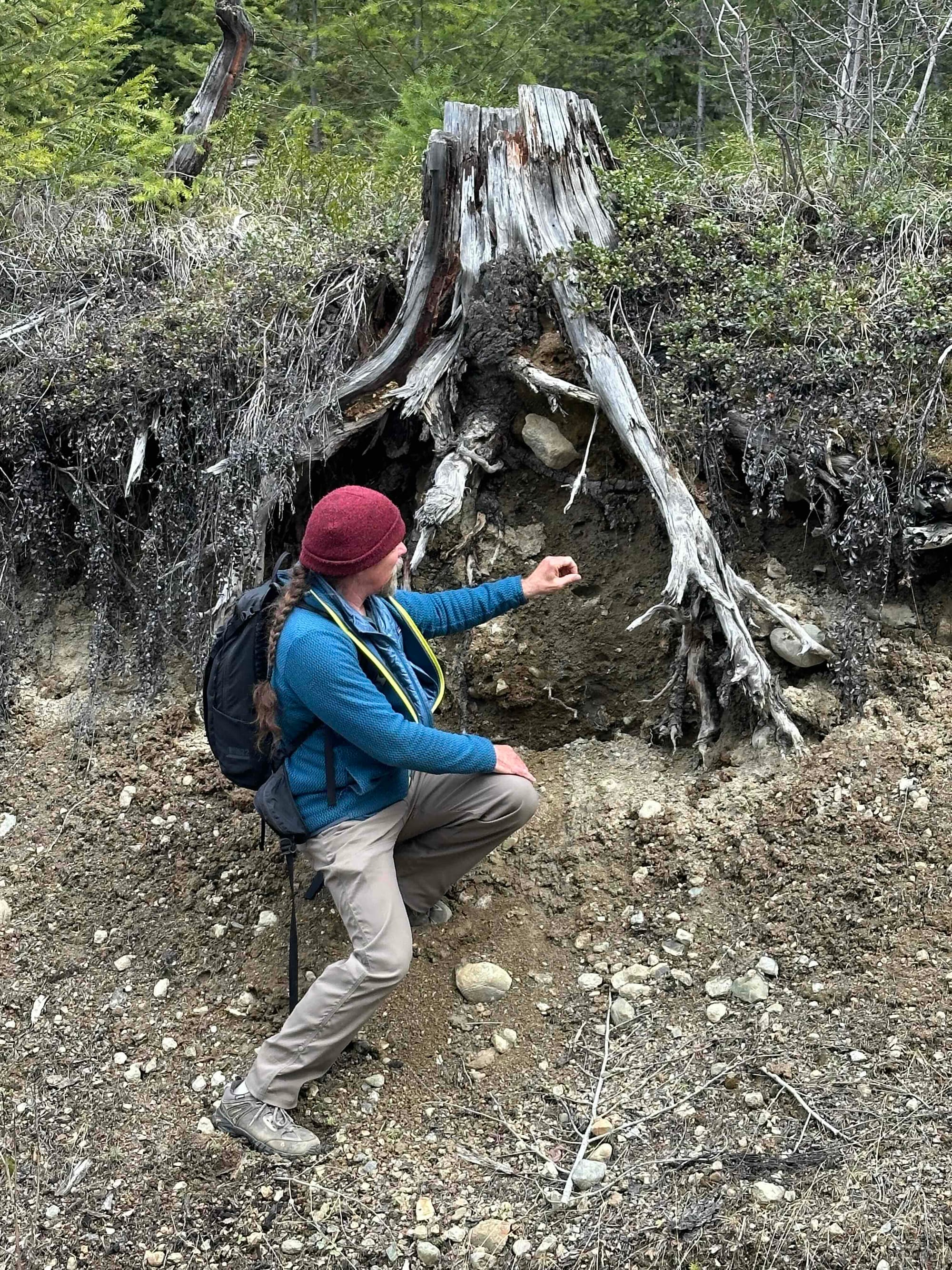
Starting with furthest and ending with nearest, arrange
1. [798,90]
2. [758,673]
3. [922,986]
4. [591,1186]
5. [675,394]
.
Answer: [798,90], [675,394], [758,673], [922,986], [591,1186]

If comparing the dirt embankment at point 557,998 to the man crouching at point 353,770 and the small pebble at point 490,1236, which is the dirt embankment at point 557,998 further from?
the man crouching at point 353,770

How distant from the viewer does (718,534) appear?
512 centimetres

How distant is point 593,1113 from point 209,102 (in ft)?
20.5

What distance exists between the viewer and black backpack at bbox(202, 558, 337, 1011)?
3.84 m

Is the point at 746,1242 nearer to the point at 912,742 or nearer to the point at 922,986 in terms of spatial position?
the point at 922,986

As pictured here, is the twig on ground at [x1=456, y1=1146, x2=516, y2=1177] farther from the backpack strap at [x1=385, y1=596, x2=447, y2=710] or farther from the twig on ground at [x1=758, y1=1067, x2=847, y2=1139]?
the backpack strap at [x1=385, y1=596, x2=447, y2=710]

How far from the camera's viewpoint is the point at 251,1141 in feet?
12.5

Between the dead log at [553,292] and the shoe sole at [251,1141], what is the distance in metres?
2.25

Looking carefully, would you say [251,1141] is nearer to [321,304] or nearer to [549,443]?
[549,443]

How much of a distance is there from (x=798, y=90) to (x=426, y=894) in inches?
237

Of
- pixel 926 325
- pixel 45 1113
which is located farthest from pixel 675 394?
pixel 45 1113

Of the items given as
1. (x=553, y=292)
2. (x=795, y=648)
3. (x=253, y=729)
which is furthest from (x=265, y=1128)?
(x=553, y=292)

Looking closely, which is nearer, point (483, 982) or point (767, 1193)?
point (767, 1193)

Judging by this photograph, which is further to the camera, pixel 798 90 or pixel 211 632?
pixel 798 90
